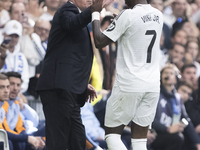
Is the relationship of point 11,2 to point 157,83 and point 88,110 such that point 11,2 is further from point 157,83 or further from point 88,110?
point 157,83

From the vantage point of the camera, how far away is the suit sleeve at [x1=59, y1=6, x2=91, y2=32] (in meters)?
2.77

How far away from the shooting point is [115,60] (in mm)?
5391

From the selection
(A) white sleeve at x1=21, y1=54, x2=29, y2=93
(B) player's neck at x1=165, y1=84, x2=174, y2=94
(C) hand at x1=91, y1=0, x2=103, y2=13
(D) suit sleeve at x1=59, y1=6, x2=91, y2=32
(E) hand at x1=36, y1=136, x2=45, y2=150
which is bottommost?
(E) hand at x1=36, y1=136, x2=45, y2=150

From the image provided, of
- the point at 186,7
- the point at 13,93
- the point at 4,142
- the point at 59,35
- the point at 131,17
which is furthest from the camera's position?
the point at 186,7

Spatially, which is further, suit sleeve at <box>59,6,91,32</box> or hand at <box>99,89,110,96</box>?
hand at <box>99,89,110,96</box>

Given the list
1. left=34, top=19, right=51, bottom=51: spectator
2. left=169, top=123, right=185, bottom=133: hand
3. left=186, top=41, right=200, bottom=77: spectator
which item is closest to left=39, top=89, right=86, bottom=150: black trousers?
left=34, top=19, right=51, bottom=51: spectator

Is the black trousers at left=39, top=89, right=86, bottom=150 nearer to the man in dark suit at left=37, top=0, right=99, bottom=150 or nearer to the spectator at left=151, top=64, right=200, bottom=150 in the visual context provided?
the man in dark suit at left=37, top=0, right=99, bottom=150

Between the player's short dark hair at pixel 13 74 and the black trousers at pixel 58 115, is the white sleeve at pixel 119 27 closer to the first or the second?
the black trousers at pixel 58 115

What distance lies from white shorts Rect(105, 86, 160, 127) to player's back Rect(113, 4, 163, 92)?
2.0 inches

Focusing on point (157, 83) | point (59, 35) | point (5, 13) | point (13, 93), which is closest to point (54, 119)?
point (59, 35)

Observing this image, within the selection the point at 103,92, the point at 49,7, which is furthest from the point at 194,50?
the point at 49,7

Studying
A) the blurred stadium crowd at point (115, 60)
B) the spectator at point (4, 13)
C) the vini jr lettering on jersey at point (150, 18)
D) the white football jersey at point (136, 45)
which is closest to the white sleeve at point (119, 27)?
the white football jersey at point (136, 45)

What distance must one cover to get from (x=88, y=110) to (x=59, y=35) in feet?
7.92

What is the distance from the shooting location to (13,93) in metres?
4.75
